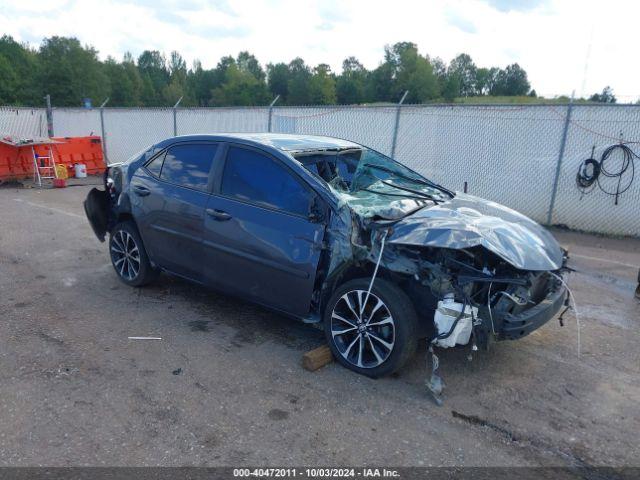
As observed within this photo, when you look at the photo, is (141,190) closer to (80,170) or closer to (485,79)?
(80,170)

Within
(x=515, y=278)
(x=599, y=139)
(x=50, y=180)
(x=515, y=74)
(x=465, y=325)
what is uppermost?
(x=515, y=74)

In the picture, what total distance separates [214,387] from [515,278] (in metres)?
2.25

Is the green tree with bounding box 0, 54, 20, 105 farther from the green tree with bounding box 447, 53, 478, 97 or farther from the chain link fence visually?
the green tree with bounding box 447, 53, 478, 97

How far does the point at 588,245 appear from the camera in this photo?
8.30m

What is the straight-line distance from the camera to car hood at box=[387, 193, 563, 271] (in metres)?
3.40

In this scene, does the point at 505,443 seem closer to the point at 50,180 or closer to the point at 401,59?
the point at 50,180

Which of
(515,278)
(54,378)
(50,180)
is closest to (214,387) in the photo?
(54,378)

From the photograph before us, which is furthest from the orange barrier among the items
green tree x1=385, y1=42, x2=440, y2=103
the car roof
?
green tree x1=385, y1=42, x2=440, y2=103

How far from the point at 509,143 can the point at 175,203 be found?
24.1 ft

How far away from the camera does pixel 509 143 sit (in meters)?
9.71

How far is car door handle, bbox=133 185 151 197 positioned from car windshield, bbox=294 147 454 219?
1.74 metres

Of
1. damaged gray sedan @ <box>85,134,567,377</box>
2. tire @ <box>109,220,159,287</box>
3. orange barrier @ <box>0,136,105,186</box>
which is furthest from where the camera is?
orange barrier @ <box>0,136,105,186</box>

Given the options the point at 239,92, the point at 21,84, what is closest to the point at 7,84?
the point at 21,84

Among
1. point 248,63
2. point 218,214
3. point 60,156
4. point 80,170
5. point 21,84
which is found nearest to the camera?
point 218,214
